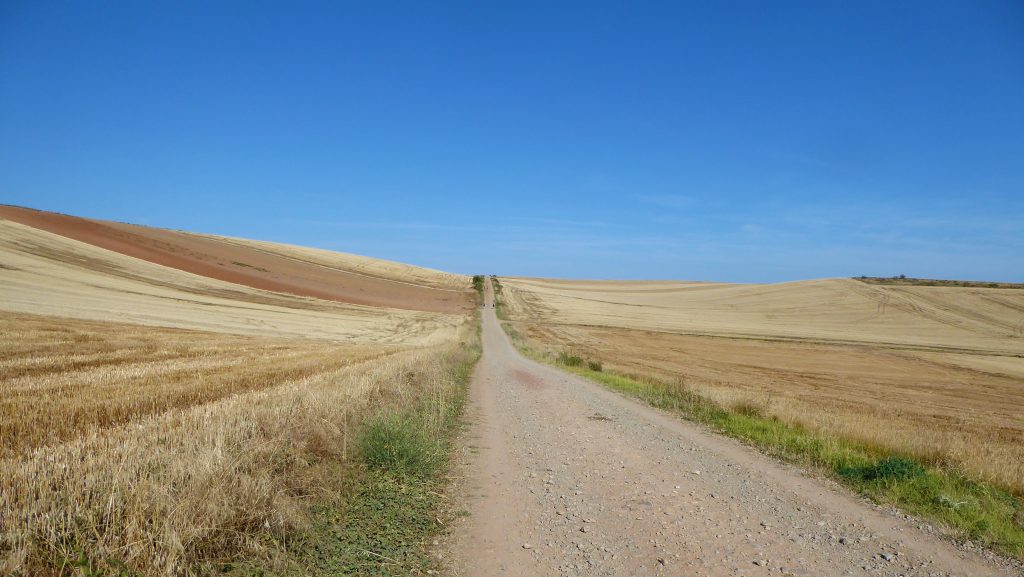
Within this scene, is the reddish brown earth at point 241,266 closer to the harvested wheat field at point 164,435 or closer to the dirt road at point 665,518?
the harvested wheat field at point 164,435

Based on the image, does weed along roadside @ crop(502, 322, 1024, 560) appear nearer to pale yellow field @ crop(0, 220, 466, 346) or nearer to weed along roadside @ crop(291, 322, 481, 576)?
weed along roadside @ crop(291, 322, 481, 576)

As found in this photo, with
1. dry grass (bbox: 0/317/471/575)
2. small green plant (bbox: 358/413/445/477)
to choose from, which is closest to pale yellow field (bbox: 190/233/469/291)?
dry grass (bbox: 0/317/471/575)

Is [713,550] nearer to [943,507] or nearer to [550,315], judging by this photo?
[943,507]

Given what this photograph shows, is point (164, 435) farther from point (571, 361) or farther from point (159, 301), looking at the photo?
point (159, 301)

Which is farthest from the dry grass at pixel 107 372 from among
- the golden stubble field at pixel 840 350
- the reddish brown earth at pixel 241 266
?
the reddish brown earth at pixel 241 266

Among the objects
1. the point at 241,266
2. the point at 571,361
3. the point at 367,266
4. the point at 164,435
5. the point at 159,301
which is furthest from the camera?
the point at 367,266

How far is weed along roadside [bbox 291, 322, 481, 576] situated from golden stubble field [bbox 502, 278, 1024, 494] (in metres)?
8.31

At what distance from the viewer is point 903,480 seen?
7645mm

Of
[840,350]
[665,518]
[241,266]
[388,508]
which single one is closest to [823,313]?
[840,350]

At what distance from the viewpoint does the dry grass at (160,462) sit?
418 cm

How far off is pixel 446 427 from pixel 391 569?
634 cm

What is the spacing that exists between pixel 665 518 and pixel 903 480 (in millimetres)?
3961

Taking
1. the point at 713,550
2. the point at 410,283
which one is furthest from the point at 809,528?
the point at 410,283

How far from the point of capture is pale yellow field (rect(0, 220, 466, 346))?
3050 cm
